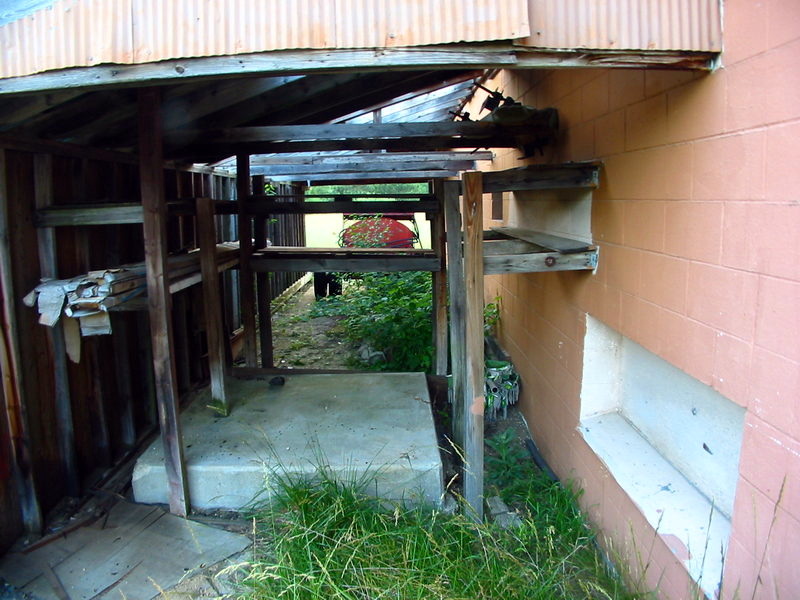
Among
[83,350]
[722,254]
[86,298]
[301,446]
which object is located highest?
[722,254]

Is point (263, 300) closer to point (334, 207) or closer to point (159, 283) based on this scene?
point (334, 207)

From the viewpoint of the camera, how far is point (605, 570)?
3232 millimetres

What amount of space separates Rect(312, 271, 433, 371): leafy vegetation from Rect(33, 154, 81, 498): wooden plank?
3831mm

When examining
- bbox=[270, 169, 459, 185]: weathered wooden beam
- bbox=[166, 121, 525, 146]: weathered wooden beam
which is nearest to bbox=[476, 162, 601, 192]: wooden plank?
bbox=[166, 121, 525, 146]: weathered wooden beam

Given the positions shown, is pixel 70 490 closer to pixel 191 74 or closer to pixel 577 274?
pixel 191 74

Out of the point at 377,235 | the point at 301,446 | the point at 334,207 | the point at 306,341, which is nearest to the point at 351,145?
the point at 334,207

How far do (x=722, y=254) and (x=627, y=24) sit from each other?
3.21ft

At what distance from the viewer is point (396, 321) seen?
7.68 meters

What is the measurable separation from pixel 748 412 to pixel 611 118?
201 centimetres

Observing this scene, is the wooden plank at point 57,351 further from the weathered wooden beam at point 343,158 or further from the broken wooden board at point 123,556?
the weathered wooden beam at point 343,158

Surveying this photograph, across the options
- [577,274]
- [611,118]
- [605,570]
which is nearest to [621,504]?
[605,570]

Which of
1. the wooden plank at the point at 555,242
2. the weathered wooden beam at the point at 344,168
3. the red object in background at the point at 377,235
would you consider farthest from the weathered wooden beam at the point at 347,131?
the red object in background at the point at 377,235

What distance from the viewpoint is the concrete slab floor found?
12.8 ft

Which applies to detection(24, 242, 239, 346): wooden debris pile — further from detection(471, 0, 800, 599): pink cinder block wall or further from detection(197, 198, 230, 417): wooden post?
detection(471, 0, 800, 599): pink cinder block wall
